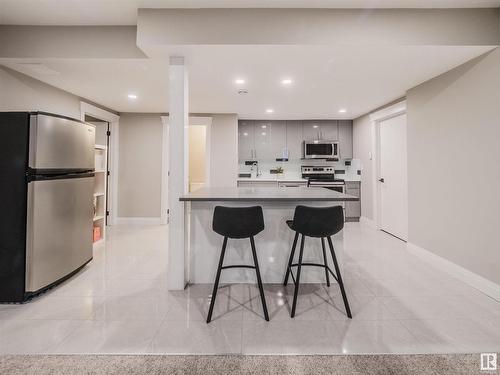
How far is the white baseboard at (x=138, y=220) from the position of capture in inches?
210

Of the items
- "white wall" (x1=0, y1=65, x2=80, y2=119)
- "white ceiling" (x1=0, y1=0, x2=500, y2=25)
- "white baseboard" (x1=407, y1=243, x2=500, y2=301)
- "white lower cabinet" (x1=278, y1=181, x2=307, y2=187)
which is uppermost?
"white ceiling" (x1=0, y1=0, x2=500, y2=25)

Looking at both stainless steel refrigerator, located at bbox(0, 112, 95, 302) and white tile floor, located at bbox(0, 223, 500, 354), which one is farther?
stainless steel refrigerator, located at bbox(0, 112, 95, 302)

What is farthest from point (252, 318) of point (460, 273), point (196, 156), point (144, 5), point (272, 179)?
point (196, 156)

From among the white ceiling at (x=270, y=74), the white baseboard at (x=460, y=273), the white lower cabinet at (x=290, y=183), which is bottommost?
the white baseboard at (x=460, y=273)

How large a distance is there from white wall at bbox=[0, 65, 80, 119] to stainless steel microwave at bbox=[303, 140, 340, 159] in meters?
4.35

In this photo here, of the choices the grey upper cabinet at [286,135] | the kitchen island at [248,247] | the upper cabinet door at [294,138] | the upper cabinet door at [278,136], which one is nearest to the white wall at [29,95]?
the kitchen island at [248,247]

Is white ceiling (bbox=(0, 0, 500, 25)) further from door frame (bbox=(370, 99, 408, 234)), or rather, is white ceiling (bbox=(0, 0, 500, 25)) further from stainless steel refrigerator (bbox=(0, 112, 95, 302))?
door frame (bbox=(370, 99, 408, 234))

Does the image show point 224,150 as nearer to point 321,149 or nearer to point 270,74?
point 321,149

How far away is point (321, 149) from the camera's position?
5.62 metres

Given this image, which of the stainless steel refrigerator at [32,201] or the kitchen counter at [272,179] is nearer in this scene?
the stainless steel refrigerator at [32,201]

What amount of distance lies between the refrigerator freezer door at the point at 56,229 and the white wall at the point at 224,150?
8.54ft

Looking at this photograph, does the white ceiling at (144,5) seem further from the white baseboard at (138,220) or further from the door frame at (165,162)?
the white baseboard at (138,220)

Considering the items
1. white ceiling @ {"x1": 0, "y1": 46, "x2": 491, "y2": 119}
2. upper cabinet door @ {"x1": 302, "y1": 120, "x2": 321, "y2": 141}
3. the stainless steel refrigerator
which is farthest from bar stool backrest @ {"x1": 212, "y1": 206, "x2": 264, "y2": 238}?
upper cabinet door @ {"x1": 302, "y1": 120, "x2": 321, "y2": 141}

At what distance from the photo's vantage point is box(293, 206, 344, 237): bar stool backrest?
202 cm
